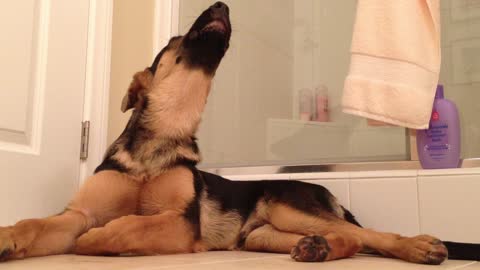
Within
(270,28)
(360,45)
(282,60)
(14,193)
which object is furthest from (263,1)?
(14,193)

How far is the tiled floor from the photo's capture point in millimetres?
1222

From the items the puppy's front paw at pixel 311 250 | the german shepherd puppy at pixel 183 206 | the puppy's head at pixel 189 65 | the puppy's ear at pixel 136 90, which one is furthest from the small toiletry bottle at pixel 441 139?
the puppy's ear at pixel 136 90

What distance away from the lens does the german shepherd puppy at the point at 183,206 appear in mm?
1458

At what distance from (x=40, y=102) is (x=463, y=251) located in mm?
1680

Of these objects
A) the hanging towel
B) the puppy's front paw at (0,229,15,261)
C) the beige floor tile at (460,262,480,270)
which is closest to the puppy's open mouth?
the hanging towel

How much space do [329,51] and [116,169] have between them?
1413mm

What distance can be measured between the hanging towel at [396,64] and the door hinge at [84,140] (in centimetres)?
117

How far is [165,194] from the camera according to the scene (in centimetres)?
164

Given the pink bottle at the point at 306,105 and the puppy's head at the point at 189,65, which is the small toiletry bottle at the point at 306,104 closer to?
the pink bottle at the point at 306,105

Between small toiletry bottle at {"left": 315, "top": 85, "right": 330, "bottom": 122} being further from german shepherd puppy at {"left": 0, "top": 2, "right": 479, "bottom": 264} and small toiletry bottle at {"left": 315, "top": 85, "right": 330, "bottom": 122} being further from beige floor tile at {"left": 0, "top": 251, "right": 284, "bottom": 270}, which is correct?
beige floor tile at {"left": 0, "top": 251, "right": 284, "bottom": 270}

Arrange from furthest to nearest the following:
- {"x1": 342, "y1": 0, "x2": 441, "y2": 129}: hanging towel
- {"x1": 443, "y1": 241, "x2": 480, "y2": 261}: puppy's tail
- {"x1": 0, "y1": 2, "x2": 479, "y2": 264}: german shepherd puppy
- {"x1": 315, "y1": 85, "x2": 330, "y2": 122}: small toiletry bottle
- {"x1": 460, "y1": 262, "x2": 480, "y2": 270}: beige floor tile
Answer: {"x1": 315, "y1": 85, "x2": 330, "y2": 122}: small toiletry bottle, {"x1": 342, "y1": 0, "x2": 441, "y2": 129}: hanging towel, {"x1": 443, "y1": 241, "x2": 480, "y2": 261}: puppy's tail, {"x1": 0, "y1": 2, "x2": 479, "y2": 264}: german shepherd puppy, {"x1": 460, "y1": 262, "x2": 480, "y2": 270}: beige floor tile

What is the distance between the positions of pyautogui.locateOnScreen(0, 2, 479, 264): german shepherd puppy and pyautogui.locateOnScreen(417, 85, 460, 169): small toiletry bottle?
361 mm

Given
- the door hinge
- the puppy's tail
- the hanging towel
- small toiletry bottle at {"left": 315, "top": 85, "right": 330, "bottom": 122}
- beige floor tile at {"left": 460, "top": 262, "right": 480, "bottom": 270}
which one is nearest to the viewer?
beige floor tile at {"left": 460, "top": 262, "right": 480, "bottom": 270}

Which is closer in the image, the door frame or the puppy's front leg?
the puppy's front leg
